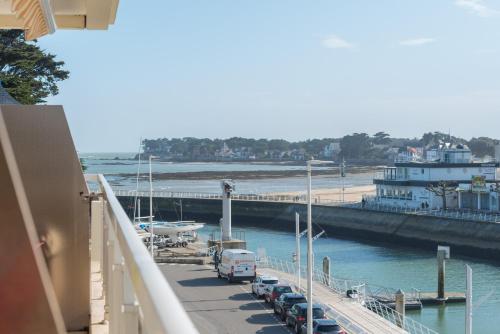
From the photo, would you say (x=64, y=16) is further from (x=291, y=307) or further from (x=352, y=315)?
(x=352, y=315)

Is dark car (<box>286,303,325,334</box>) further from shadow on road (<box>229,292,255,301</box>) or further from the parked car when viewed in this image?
shadow on road (<box>229,292,255,301</box>)

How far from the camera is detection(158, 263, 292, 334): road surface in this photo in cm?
1894

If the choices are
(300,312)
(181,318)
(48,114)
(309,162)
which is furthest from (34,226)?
(300,312)

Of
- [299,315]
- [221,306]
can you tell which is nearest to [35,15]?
[299,315]

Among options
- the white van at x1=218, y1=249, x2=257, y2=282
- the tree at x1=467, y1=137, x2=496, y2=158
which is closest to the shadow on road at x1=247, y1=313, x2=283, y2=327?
the white van at x1=218, y1=249, x2=257, y2=282

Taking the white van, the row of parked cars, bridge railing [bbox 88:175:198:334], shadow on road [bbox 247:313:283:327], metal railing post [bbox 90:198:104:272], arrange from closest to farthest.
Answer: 1. bridge railing [bbox 88:175:198:334]
2. metal railing post [bbox 90:198:104:272]
3. the row of parked cars
4. shadow on road [bbox 247:313:283:327]
5. the white van

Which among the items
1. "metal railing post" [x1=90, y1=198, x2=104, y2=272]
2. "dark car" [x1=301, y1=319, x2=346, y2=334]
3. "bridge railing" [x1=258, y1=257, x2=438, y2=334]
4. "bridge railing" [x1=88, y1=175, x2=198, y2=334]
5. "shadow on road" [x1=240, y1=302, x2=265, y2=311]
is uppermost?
"bridge railing" [x1=88, y1=175, x2=198, y2=334]

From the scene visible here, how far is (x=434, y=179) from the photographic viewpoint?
194 ft

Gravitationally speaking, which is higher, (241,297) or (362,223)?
(241,297)

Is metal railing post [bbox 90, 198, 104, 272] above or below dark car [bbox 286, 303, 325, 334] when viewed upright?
above

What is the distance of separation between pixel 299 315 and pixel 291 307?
1040mm

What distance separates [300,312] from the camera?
18.7 meters

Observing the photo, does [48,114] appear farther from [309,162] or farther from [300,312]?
[300,312]

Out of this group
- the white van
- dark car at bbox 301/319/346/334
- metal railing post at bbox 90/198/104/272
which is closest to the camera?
metal railing post at bbox 90/198/104/272
